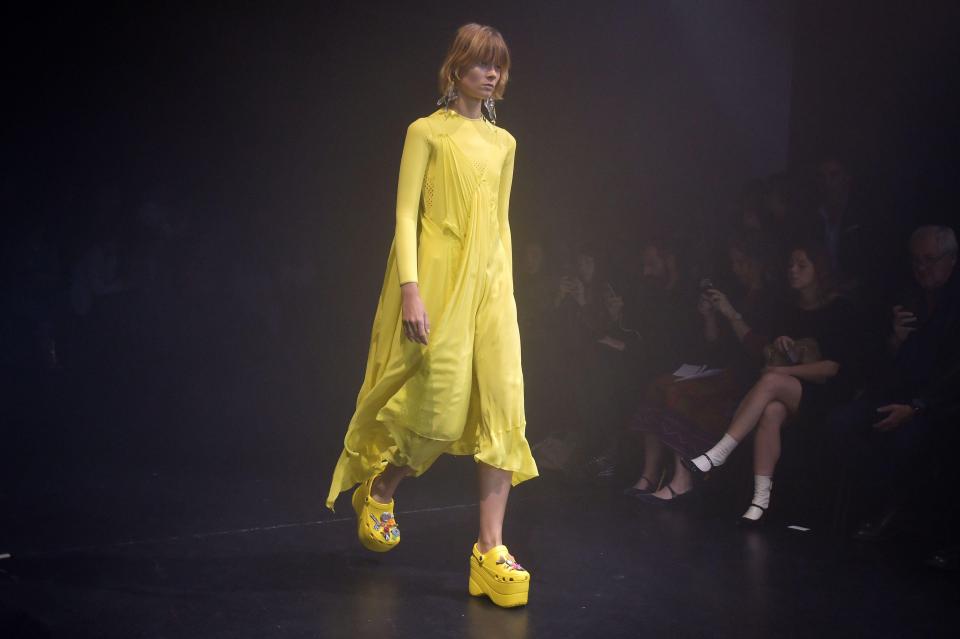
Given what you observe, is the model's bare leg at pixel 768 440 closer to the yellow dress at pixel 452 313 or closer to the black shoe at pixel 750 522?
the black shoe at pixel 750 522

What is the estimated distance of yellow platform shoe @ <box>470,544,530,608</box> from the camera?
9.07 ft

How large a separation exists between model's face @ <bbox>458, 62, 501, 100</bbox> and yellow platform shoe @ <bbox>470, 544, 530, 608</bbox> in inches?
49.2

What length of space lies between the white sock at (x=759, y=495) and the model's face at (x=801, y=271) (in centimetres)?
81

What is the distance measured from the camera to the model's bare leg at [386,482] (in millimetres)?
3054

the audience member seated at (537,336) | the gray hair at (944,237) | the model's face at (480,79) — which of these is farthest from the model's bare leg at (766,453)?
the model's face at (480,79)

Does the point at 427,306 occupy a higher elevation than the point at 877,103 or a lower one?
lower

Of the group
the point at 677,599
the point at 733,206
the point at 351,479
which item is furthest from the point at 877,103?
the point at 351,479

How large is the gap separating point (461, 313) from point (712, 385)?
2.04m

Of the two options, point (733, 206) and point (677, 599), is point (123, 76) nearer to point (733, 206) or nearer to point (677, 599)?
point (733, 206)

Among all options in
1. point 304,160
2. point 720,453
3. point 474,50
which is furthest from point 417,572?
point 304,160

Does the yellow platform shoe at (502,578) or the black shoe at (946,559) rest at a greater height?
the yellow platform shoe at (502,578)

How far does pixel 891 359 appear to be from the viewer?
400 cm

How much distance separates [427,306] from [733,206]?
7.79ft

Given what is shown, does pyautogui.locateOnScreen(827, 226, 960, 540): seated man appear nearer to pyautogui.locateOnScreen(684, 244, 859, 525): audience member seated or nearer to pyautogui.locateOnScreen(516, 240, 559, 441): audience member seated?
pyautogui.locateOnScreen(684, 244, 859, 525): audience member seated
